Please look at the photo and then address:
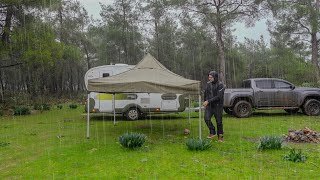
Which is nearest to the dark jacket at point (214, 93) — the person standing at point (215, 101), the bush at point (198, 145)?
the person standing at point (215, 101)

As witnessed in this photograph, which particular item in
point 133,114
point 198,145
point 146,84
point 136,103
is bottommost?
point 198,145

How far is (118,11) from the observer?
31.5 meters

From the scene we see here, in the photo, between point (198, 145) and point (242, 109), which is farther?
point (242, 109)

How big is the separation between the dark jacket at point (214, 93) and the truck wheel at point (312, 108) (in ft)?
23.9

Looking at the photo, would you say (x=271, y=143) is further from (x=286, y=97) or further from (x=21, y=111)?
(x=21, y=111)

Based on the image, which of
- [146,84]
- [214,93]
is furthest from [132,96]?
[214,93]

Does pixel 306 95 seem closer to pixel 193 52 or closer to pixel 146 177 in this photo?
pixel 146 177

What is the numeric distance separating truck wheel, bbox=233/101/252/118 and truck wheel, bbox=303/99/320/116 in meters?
2.53

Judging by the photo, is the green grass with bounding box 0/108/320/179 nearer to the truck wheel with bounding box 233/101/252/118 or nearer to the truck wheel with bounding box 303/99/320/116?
the truck wheel with bounding box 233/101/252/118

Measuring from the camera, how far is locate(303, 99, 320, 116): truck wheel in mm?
13273

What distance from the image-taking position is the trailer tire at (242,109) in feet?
43.1

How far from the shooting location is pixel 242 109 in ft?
43.4

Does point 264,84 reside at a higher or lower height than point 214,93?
higher

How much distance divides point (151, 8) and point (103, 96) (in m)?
18.8
